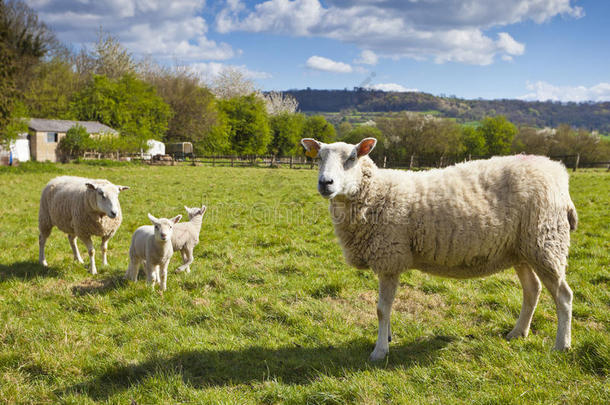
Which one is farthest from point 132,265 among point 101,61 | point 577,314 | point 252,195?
point 101,61

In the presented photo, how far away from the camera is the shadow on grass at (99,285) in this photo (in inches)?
224

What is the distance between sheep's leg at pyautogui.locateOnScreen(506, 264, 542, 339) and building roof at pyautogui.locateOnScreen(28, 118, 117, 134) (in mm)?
46631

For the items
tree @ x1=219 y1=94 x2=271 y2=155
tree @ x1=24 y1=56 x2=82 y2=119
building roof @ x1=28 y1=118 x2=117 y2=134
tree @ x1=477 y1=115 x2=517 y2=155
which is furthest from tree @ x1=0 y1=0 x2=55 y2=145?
tree @ x1=477 y1=115 x2=517 y2=155

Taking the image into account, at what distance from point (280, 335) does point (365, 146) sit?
247 centimetres

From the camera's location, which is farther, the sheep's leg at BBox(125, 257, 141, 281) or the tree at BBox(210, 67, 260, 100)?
the tree at BBox(210, 67, 260, 100)

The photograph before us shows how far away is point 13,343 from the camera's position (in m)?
4.14

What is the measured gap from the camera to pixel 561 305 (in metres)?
3.94

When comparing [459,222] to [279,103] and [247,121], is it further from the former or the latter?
[279,103]

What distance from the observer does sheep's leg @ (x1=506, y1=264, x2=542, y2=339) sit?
430 centimetres

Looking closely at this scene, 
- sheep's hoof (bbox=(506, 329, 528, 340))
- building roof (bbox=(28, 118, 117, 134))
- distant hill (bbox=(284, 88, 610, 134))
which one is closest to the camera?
sheep's hoof (bbox=(506, 329, 528, 340))

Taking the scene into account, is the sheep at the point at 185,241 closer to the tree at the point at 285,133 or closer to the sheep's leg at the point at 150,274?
the sheep's leg at the point at 150,274

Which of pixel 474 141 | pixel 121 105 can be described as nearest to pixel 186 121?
pixel 121 105

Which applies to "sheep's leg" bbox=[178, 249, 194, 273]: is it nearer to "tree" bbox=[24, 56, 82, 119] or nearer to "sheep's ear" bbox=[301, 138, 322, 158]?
"sheep's ear" bbox=[301, 138, 322, 158]

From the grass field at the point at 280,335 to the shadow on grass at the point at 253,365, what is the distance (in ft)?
0.05
